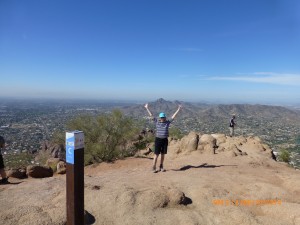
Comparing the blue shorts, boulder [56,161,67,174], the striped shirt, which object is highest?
the striped shirt

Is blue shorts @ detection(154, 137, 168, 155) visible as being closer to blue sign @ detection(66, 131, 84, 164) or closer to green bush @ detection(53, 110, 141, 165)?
blue sign @ detection(66, 131, 84, 164)

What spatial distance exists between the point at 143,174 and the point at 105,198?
12.0ft

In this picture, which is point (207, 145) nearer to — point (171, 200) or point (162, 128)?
point (162, 128)

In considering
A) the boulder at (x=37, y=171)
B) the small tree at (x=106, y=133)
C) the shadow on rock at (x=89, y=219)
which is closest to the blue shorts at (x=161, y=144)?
the shadow on rock at (x=89, y=219)

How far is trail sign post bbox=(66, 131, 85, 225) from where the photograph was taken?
4188 millimetres

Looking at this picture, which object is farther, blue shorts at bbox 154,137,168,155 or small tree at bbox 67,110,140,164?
small tree at bbox 67,110,140,164

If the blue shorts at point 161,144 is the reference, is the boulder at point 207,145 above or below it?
below

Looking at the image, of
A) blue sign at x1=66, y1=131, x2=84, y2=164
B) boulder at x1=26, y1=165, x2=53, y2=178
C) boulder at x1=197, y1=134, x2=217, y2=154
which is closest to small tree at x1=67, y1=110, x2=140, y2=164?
boulder at x1=197, y1=134, x2=217, y2=154

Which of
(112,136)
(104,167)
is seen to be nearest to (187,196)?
(104,167)

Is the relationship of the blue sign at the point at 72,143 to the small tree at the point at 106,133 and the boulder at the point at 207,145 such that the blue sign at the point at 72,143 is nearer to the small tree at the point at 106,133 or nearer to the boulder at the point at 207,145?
the boulder at the point at 207,145

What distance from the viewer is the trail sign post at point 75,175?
419cm

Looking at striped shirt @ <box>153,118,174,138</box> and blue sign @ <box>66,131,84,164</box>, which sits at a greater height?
blue sign @ <box>66,131,84,164</box>

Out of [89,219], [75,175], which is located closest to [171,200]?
[89,219]

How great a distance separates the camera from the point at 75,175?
14.0 ft
